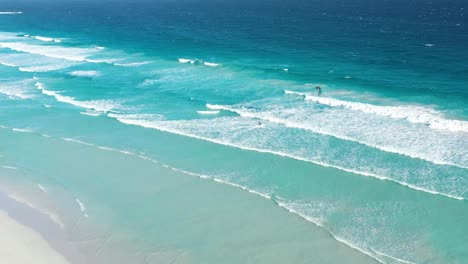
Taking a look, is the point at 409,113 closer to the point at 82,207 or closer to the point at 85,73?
the point at 82,207

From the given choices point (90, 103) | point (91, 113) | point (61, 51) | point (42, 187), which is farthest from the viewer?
point (61, 51)

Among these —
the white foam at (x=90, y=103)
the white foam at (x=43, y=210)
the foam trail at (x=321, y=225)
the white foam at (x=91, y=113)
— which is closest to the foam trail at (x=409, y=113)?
the foam trail at (x=321, y=225)

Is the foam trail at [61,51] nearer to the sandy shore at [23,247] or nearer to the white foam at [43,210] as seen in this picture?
the white foam at [43,210]

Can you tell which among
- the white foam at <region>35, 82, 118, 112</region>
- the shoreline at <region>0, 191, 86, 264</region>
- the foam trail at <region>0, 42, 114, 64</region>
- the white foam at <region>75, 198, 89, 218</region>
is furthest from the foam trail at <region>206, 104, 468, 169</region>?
the foam trail at <region>0, 42, 114, 64</region>

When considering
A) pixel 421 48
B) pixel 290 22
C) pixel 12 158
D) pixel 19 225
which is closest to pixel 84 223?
pixel 19 225

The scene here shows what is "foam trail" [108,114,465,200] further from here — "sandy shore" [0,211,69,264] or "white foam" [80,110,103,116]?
"sandy shore" [0,211,69,264]

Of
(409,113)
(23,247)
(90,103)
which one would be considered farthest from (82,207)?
(409,113)

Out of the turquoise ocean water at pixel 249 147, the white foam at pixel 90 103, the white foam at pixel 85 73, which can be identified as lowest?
the white foam at pixel 85 73
